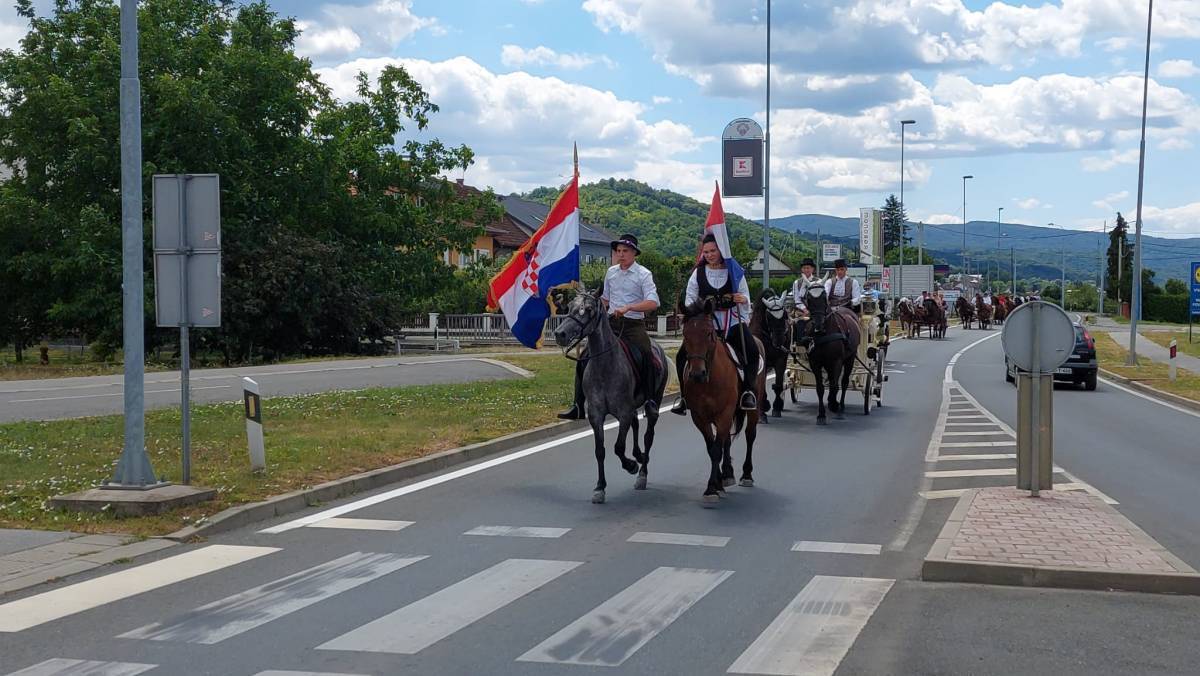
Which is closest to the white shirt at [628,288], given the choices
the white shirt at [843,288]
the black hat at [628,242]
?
the black hat at [628,242]

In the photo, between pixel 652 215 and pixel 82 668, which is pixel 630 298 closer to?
pixel 82 668

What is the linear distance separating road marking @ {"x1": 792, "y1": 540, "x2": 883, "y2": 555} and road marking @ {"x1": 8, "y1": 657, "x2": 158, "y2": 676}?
4.74 metres

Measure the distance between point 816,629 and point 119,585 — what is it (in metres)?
4.40

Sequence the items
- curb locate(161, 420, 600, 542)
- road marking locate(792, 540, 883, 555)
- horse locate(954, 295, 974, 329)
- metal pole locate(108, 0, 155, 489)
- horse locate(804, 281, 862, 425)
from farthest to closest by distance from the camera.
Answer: horse locate(954, 295, 974, 329)
horse locate(804, 281, 862, 425)
metal pole locate(108, 0, 155, 489)
curb locate(161, 420, 600, 542)
road marking locate(792, 540, 883, 555)

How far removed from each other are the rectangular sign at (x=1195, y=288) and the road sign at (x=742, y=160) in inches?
777

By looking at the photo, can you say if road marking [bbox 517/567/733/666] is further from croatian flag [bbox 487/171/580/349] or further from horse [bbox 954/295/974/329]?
horse [bbox 954/295/974/329]

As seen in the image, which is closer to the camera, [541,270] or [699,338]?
[699,338]

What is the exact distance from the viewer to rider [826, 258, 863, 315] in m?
19.4

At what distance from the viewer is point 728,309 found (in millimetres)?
11336

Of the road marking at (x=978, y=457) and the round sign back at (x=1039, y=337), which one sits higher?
the round sign back at (x=1039, y=337)

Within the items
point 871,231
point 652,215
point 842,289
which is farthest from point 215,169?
point 652,215

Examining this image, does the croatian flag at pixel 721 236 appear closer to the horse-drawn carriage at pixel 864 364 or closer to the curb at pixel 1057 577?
the curb at pixel 1057 577

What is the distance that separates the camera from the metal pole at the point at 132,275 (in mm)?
10125

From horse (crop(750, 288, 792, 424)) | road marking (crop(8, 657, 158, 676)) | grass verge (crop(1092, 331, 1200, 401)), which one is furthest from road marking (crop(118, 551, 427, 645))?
grass verge (crop(1092, 331, 1200, 401))
